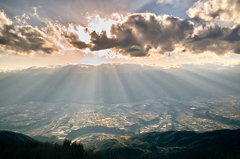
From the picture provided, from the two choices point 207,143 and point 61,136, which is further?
point 61,136

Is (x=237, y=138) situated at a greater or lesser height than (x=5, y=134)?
lesser

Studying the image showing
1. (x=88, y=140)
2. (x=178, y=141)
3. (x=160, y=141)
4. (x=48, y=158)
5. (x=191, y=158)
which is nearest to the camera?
(x=48, y=158)

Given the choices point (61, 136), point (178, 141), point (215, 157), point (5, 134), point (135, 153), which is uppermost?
point (5, 134)

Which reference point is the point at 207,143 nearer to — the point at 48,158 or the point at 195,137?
the point at 195,137

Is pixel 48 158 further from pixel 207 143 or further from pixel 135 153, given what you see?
Result: pixel 207 143

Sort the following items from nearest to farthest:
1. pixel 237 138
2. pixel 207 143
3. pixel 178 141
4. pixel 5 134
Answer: pixel 5 134
pixel 237 138
pixel 207 143
pixel 178 141

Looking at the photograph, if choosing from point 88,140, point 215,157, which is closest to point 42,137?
point 88,140

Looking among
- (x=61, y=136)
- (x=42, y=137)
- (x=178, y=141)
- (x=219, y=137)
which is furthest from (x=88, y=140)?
(x=219, y=137)

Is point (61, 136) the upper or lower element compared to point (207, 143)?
lower

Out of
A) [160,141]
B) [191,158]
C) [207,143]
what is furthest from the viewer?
[160,141]
